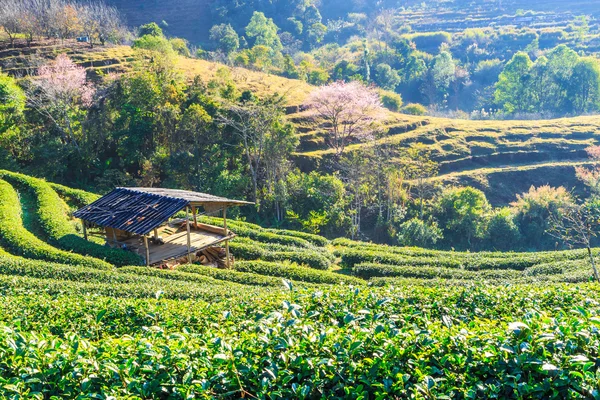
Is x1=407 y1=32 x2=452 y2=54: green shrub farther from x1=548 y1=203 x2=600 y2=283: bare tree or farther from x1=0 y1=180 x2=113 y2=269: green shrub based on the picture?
x1=0 y1=180 x2=113 y2=269: green shrub

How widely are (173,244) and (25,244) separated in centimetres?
616

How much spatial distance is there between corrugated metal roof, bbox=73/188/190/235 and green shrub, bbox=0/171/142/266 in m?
1.12

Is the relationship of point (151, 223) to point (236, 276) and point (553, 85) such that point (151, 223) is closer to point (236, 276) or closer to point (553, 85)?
point (236, 276)

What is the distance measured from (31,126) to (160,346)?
40412 millimetres

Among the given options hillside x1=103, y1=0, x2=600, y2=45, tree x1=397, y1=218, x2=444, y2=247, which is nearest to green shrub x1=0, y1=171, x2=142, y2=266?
tree x1=397, y1=218, x2=444, y2=247

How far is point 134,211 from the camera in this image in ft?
70.9

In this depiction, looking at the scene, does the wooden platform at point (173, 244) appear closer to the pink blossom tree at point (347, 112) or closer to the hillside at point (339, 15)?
the pink blossom tree at point (347, 112)

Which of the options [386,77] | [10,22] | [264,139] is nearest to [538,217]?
[264,139]

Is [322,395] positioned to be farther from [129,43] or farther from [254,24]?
[254,24]

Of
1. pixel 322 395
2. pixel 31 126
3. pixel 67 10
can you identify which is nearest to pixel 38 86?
pixel 31 126

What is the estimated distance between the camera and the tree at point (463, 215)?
116 feet

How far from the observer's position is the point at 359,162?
3666 cm

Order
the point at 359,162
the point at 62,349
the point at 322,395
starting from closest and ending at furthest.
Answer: the point at 322,395 < the point at 62,349 < the point at 359,162

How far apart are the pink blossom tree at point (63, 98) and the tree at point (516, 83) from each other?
5431 cm
